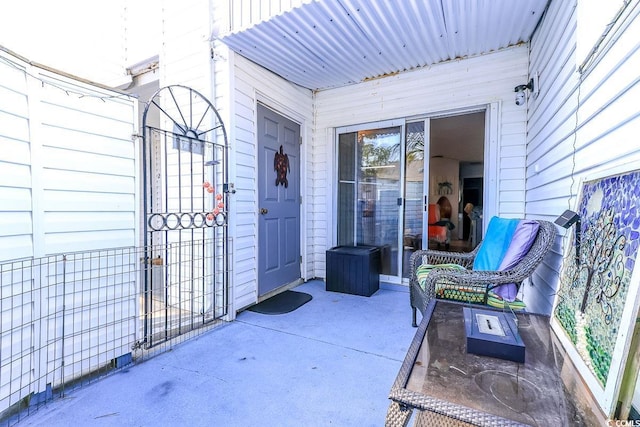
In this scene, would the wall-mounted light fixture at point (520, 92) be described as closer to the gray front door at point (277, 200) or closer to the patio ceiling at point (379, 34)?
the patio ceiling at point (379, 34)

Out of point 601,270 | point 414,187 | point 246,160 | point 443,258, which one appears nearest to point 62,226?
point 246,160

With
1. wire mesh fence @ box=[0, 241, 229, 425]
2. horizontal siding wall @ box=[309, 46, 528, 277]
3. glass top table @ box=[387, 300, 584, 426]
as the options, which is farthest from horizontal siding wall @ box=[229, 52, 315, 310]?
glass top table @ box=[387, 300, 584, 426]

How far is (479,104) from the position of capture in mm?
3102

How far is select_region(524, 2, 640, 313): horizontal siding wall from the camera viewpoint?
112cm

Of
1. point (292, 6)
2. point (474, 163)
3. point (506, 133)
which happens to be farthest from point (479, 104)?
point (474, 163)

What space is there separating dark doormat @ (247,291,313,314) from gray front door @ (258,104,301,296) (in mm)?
149

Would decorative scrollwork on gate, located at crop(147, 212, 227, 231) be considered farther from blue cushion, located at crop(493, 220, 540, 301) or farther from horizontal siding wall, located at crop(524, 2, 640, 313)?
horizontal siding wall, located at crop(524, 2, 640, 313)

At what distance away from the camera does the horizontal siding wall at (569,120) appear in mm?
1123

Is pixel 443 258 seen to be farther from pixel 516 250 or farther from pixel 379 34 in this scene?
pixel 379 34

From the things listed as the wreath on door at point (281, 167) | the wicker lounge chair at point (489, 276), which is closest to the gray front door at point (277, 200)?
the wreath on door at point (281, 167)

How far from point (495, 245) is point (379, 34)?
2.19m

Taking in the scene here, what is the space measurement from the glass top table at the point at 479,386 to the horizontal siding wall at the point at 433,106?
234 centimetres

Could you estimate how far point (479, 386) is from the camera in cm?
86

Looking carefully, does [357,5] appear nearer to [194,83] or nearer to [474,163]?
[194,83]
